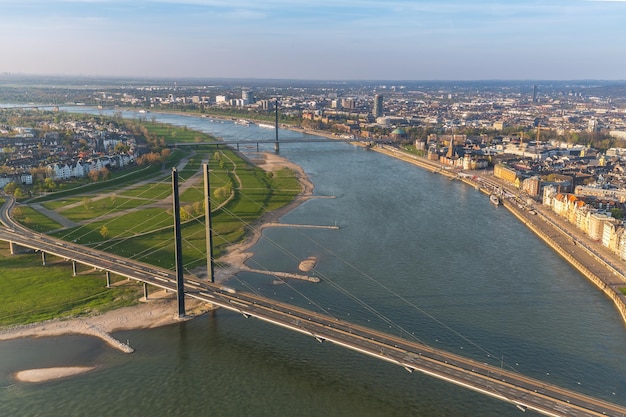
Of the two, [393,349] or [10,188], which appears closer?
[393,349]

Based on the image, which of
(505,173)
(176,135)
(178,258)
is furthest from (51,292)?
(176,135)

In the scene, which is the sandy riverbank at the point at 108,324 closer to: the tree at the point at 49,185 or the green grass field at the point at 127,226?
the green grass field at the point at 127,226

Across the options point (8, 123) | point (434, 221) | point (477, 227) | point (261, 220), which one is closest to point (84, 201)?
point (261, 220)

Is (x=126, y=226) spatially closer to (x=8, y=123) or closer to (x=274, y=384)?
(x=274, y=384)

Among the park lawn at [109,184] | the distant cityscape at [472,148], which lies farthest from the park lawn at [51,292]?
the distant cityscape at [472,148]

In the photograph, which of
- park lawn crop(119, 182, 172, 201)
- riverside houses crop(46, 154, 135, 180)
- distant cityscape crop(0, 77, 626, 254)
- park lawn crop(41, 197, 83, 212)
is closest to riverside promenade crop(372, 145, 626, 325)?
distant cityscape crop(0, 77, 626, 254)

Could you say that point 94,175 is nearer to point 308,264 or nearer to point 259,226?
point 259,226
